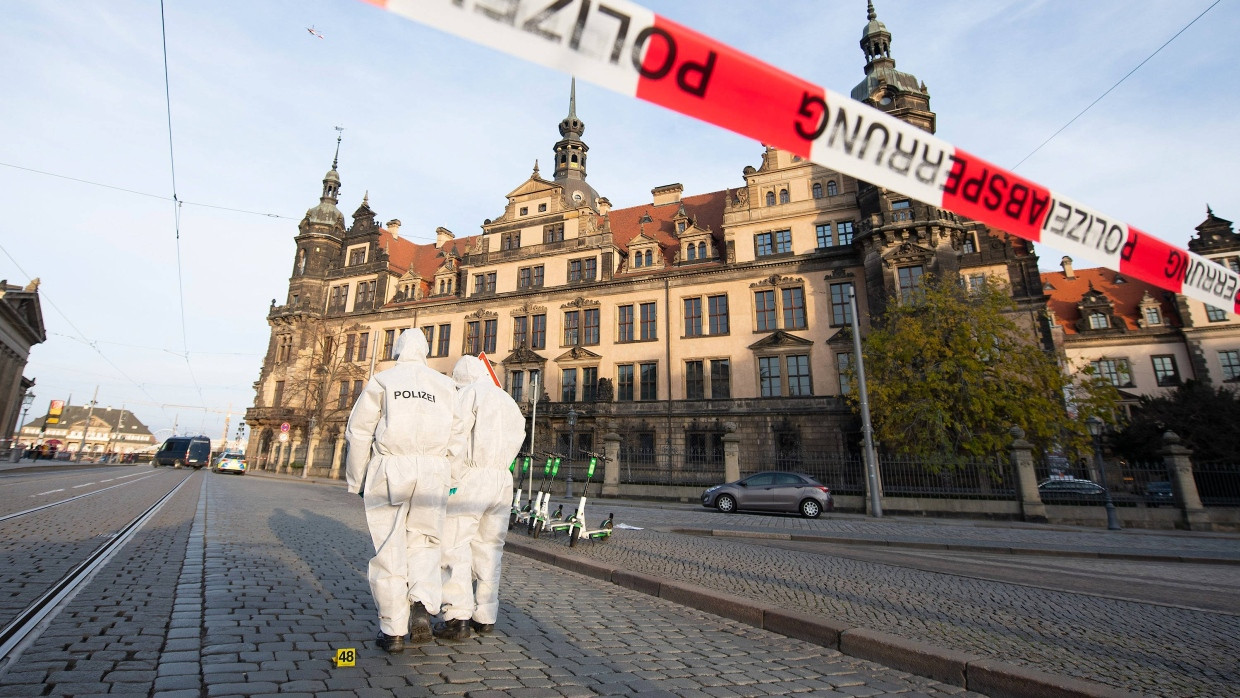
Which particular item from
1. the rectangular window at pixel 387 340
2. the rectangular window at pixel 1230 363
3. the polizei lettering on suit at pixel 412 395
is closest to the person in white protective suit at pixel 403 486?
the polizei lettering on suit at pixel 412 395

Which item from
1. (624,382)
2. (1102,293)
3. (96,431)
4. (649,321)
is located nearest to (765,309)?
(649,321)

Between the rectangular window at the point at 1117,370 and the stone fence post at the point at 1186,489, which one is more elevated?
the rectangular window at the point at 1117,370

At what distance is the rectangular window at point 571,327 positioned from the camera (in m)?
34.2

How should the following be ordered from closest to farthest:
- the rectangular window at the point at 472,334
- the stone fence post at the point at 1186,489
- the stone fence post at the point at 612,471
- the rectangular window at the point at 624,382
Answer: the stone fence post at the point at 1186,489 < the stone fence post at the point at 612,471 < the rectangular window at the point at 624,382 < the rectangular window at the point at 472,334

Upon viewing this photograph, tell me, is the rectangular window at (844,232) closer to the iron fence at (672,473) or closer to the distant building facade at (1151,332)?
the iron fence at (672,473)

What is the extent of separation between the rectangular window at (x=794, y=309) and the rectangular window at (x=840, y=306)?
59.1 inches

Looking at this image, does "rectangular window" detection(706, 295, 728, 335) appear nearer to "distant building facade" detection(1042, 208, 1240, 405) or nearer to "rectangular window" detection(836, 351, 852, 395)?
"rectangular window" detection(836, 351, 852, 395)

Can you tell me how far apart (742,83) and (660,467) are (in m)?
21.5

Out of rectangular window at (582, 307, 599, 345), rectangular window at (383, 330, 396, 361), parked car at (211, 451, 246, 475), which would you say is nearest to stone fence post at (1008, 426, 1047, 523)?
rectangular window at (582, 307, 599, 345)

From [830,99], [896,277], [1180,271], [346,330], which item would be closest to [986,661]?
[1180,271]

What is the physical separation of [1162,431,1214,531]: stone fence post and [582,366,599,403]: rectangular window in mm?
23913

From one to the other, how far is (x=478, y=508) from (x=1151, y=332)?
54.6m

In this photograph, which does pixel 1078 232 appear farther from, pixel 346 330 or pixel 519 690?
pixel 346 330

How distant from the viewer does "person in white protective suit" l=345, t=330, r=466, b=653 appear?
3.43 metres
